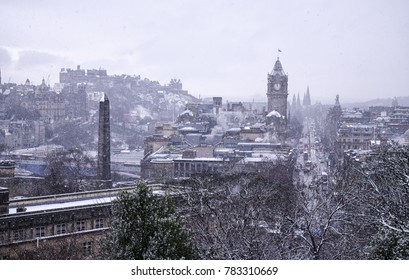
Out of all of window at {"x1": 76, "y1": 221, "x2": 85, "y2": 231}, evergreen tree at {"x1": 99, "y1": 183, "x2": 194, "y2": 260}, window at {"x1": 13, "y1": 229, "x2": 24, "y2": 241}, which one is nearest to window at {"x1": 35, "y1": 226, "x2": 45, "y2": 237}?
window at {"x1": 13, "y1": 229, "x2": 24, "y2": 241}

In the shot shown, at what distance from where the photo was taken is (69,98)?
48.1 feet

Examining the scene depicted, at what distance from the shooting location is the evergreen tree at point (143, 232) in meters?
5.46

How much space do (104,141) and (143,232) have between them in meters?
8.99

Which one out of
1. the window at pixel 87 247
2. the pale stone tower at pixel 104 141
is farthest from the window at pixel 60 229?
the pale stone tower at pixel 104 141

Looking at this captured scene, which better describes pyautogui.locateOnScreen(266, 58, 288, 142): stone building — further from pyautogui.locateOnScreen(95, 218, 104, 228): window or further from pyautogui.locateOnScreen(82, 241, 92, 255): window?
pyautogui.locateOnScreen(82, 241, 92, 255): window

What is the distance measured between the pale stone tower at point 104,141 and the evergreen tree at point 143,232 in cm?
856

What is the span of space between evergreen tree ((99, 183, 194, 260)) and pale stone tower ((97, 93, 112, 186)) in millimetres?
8562

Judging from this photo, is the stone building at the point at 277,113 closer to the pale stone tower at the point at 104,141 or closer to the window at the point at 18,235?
the pale stone tower at the point at 104,141

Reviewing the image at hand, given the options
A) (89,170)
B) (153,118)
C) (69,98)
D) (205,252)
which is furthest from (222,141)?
(205,252)

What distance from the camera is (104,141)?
14195 mm

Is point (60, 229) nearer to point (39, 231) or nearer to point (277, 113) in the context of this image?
point (39, 231)

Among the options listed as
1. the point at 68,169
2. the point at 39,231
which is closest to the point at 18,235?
the point at 39,231

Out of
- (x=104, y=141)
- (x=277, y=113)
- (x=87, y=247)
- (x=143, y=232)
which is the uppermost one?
(x=277, y=113)

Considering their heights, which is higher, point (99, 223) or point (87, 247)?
Answer: point (99, 223)
